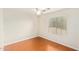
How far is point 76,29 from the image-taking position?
3.80ft

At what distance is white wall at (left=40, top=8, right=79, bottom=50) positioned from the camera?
3.74ft

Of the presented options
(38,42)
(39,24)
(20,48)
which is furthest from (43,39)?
(20,48)

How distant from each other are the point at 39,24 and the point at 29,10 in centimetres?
24

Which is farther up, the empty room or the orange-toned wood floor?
the empty room

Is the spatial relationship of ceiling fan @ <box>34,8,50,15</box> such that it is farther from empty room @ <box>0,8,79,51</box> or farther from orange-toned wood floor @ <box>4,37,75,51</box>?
orange-toned wood floor @ <box>4,37,75,51</box>

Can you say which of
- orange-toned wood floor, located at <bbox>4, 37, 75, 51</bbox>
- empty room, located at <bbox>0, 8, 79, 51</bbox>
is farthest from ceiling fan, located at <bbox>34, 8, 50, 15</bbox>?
orange-toned wood floor, located at <bbox>4, 37, 75, 51</bbox>

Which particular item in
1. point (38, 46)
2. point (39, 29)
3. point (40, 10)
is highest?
point (40, 10)

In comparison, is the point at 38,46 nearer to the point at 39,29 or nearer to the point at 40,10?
the point at 39,29

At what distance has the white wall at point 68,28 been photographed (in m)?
1.14

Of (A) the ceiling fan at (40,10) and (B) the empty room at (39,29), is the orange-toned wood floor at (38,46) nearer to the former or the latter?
(B) the empty room at (39,29)

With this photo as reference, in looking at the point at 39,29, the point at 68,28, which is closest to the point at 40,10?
the point at 39,29

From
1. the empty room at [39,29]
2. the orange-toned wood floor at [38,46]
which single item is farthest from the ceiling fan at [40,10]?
the orange-toned wood floor at [38,46]

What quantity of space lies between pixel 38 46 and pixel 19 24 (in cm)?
41

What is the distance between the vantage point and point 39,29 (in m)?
1.22
